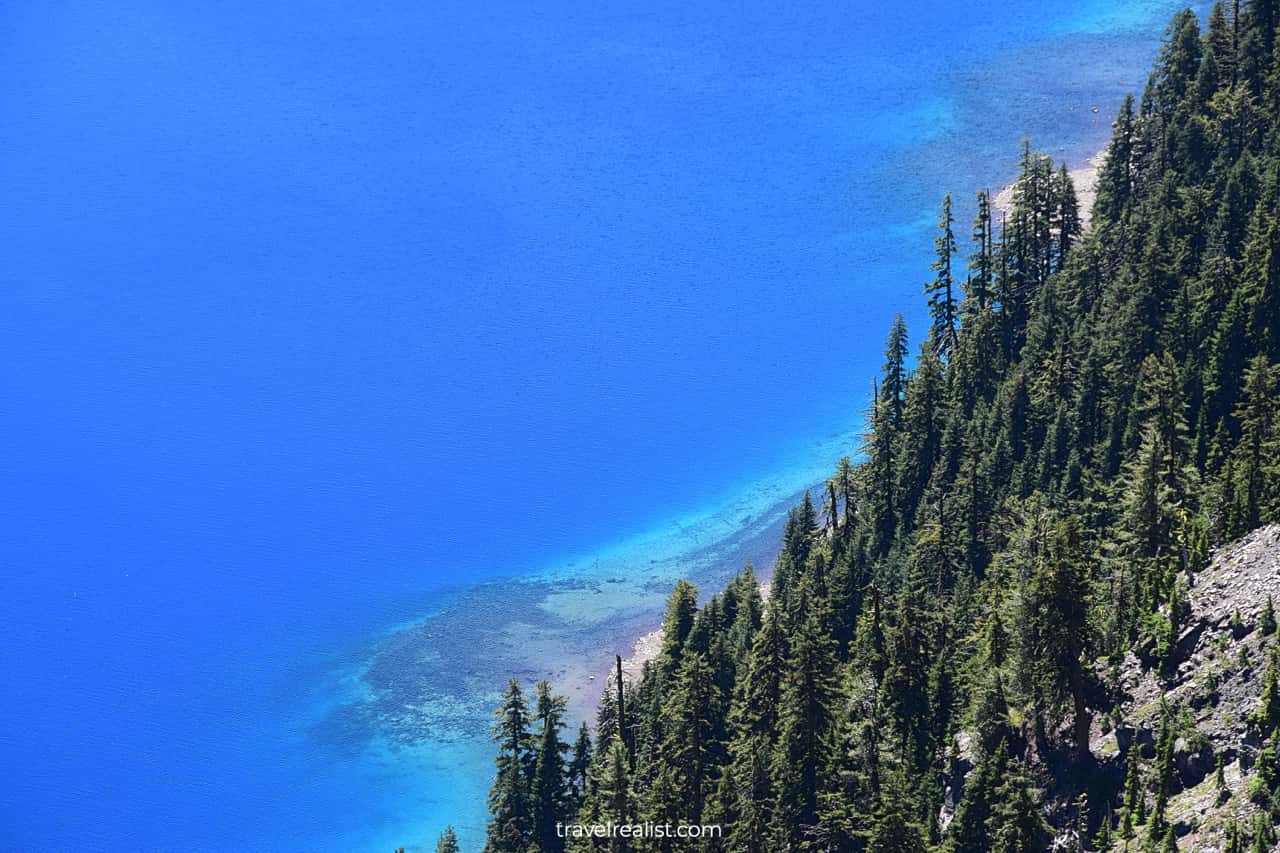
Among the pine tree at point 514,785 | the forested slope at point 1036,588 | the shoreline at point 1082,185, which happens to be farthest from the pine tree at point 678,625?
the shoreline at point 1082,185

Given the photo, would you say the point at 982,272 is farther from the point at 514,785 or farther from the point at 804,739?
the point at 514,785

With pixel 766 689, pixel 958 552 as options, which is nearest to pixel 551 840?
pixel 766 689

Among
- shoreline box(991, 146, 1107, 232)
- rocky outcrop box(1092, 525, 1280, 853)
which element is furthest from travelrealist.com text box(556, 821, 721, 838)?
shoreline box(991, 146, 1107, 232)

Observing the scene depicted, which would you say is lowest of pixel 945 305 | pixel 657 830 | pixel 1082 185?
pixel 657 830

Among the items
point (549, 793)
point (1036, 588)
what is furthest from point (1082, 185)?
point (1036, 588)

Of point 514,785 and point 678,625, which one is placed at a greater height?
point 678,625

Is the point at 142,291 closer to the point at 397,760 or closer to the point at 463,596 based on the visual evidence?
the point at 463,596

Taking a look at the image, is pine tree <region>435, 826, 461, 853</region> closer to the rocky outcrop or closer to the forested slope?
the forested slope

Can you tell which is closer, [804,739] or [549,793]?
[804,739]

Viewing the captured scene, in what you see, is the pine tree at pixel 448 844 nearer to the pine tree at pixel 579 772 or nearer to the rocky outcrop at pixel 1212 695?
the pine tree at pixel 579 772
